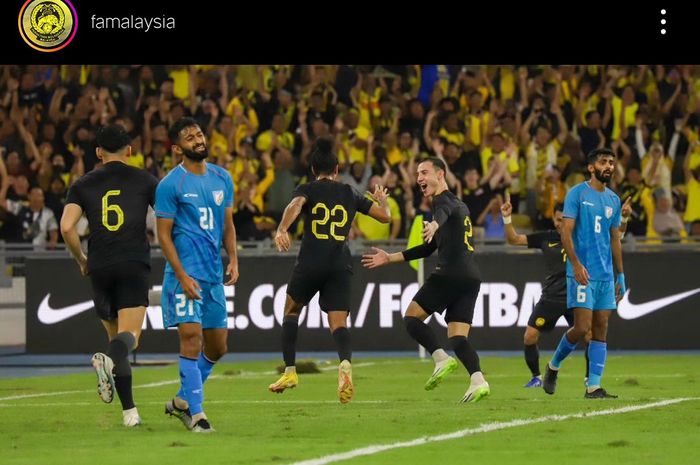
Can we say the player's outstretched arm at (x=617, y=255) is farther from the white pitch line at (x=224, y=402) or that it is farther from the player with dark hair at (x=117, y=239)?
the player with dark hair at (x=117, y=239)

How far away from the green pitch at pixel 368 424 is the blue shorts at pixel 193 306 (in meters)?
0.83

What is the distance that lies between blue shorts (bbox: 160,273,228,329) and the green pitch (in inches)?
32.9

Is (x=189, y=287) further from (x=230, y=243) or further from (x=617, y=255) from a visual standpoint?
(x=617, y=255)

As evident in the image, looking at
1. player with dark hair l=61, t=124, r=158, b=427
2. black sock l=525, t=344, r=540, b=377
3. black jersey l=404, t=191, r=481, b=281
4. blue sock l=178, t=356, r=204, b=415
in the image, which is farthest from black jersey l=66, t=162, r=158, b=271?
black sock l=525, t=344, r=540, b=377

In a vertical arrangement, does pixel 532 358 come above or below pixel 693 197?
below

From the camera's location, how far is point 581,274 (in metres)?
13.3

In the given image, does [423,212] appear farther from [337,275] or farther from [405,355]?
[337,275]

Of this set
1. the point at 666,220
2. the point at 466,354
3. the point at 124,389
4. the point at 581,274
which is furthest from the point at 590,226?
the point at 666,220

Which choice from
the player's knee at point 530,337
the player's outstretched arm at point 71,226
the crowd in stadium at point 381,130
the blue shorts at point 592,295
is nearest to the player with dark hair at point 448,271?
the blue shorts at point 592,295

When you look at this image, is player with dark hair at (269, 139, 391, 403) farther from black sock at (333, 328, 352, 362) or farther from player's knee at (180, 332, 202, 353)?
player's knee at (180, 332, 202, 353)

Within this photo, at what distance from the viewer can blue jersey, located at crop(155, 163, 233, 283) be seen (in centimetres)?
1065

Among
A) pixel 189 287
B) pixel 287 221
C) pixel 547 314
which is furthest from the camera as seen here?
pixel 547 314

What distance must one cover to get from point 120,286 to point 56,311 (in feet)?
37.0
